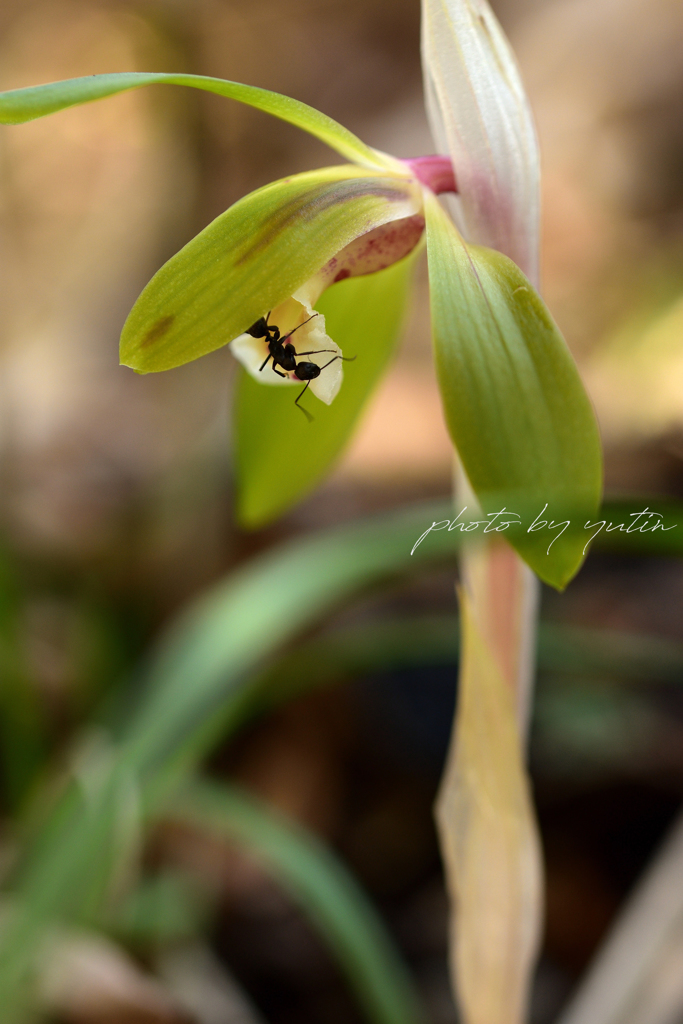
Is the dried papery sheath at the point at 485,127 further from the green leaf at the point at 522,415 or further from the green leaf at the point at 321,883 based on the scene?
the green leaf at the point at 321,883

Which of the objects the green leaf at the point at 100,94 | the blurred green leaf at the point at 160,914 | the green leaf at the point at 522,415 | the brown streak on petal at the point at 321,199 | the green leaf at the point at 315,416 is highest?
the green leaf at the point at 100,94

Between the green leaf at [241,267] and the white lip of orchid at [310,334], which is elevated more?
the green leaf at [241,267]

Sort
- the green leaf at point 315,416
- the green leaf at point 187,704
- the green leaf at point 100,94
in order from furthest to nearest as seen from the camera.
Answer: the green leaf at point 187,704
the green leaf at point 315,416
the green leaf at point 100,94

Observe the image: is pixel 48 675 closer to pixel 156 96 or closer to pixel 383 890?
pixel 383 890

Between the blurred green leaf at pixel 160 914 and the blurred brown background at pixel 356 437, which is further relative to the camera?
the blurred brown background at pixel 356 437

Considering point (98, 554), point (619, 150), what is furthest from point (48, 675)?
point (619, 150)

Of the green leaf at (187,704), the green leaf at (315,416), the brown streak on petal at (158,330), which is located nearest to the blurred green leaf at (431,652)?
the green leaf at (187,704)

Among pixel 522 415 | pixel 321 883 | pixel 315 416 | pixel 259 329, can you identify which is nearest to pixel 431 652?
pixel 321 883

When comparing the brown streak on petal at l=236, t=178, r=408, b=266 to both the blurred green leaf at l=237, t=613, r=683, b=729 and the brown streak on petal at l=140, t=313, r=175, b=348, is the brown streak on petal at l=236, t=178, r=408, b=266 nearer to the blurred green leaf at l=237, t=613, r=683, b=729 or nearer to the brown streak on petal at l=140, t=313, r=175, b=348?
the brown streak on petal at l=140, t=313, r=175, b=348
